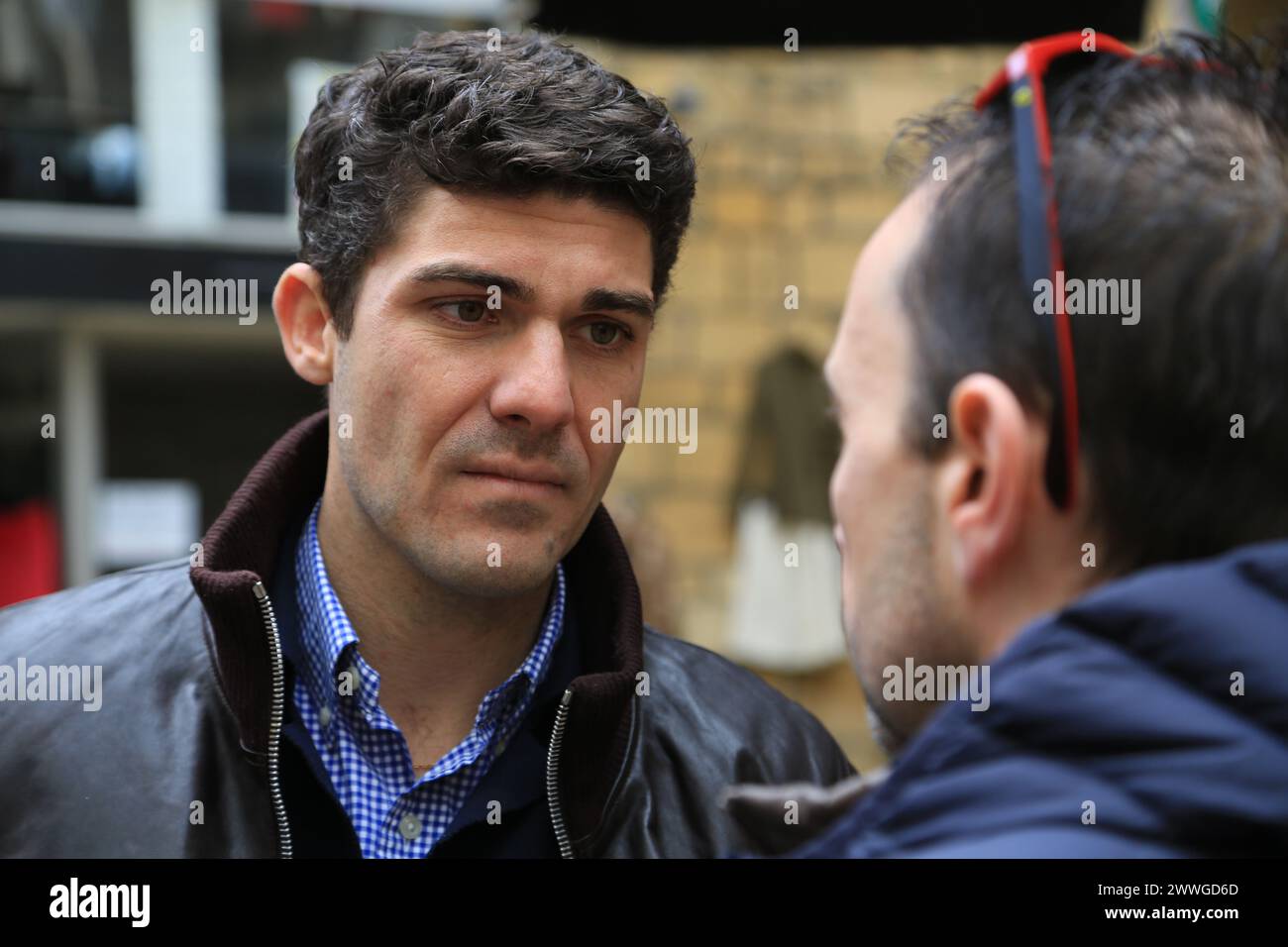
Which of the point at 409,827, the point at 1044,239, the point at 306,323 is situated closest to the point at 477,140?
the point at 306,323

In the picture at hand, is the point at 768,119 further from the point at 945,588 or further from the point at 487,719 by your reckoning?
the point at 945,588

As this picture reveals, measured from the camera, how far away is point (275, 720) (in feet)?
6.40

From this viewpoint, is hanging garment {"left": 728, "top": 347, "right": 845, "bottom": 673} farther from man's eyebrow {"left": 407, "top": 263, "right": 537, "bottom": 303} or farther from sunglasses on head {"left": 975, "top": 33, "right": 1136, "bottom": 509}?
sunglasses on head {"left": 975, "top": 33, "right": 1136, "bottom": 509}

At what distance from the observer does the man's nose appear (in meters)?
2.08

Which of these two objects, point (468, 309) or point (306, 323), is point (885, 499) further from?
point (306, 323)

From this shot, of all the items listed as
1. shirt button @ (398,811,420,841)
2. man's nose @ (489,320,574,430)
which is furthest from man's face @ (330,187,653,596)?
shirt button @ (398,811,420,841)

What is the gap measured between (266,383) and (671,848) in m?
6.61

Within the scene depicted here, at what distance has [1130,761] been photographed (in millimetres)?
1097

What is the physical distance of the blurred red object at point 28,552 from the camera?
6.97 meters

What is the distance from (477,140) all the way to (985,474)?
3.59 ft

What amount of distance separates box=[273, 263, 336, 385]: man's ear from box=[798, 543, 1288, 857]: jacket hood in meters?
1.39

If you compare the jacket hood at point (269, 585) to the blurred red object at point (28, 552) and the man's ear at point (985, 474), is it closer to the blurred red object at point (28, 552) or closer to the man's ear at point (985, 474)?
the man's ear at point (985, 474)
